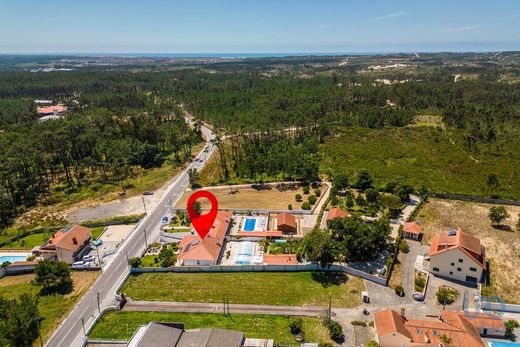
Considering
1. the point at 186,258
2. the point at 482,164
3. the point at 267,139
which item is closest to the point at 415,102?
the point at 482,164

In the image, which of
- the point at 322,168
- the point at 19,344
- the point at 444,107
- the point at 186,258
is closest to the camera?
the point at 19,344

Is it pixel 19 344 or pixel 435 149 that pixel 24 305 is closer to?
pixel 19 344

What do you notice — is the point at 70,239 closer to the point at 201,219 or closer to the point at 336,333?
the point at 201,219

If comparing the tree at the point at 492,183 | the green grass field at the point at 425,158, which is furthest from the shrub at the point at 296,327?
the tree at the point at 492,183

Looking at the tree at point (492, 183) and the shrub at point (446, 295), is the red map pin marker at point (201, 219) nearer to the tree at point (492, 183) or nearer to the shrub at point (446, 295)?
the shrub at point (446, 295)

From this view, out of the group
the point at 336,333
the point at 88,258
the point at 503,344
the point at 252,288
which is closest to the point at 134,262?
the point at 88,258
